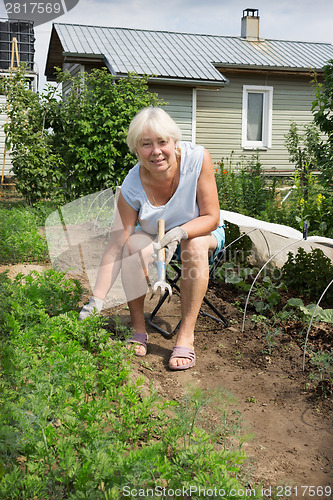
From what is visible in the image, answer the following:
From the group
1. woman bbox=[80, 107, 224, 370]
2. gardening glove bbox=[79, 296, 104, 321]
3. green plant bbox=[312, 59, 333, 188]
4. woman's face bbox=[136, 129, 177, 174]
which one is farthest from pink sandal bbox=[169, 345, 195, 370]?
green plant bbox=[312, 59, 333, 188]

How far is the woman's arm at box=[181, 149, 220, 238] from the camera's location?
2.82m

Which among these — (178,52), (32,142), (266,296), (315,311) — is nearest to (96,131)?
(32,142)

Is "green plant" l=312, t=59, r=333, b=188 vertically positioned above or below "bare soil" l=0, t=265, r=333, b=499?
above

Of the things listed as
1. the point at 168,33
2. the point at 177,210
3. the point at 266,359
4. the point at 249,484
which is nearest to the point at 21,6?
the point at 249,484

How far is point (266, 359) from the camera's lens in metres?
2.88

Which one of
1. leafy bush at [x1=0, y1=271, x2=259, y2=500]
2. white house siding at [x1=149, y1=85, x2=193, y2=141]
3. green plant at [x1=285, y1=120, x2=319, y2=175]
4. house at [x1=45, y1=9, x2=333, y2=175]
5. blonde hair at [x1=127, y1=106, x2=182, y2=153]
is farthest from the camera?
white house siding at [x1=149, y1=85, x2=193, y2=141]

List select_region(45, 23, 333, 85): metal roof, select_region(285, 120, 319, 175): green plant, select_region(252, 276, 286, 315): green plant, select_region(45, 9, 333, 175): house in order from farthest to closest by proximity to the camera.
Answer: select_region(45, 9, 333, 175): house → select_region(45, 23, 333, 85): metal roof → select_region(285, 120, 319, 175): green plant → select_region(252, 276, 286, 315): green plant

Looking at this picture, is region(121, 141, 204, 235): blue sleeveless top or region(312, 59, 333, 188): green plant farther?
region(312, 59, 333, 188): green plant

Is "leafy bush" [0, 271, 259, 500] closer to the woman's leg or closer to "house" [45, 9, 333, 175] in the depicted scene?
the woman's leg

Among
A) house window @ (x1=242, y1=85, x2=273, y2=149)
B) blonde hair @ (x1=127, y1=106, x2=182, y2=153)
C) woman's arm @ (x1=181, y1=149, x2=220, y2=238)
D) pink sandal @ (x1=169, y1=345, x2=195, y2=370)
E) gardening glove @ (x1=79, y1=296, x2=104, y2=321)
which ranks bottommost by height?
pink sandal @ (x1=169, y1=345, x2=195, y2=370)

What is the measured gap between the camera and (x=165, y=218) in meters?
2.90

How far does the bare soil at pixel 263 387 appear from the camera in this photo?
6.43ft

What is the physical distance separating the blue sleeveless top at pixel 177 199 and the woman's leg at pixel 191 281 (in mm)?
182

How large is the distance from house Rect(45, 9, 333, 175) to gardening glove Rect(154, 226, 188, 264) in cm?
838
